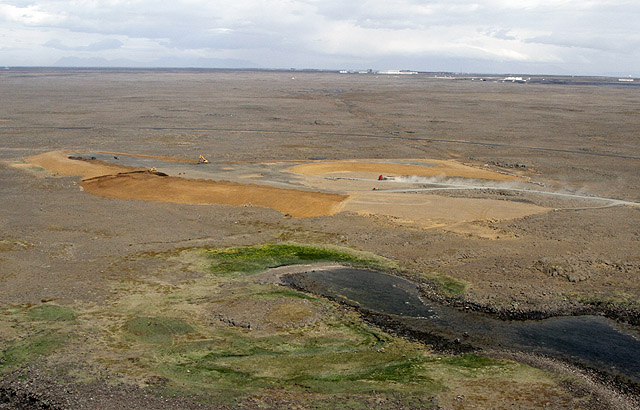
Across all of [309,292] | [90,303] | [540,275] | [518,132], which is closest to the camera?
[90,303]

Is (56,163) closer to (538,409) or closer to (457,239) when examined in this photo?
(457,239)

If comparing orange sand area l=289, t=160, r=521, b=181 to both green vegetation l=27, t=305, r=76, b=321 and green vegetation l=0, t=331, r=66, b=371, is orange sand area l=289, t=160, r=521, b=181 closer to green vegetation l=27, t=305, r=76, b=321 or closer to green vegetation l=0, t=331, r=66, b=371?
green vegetation l=27, t=305, r=76, b=321

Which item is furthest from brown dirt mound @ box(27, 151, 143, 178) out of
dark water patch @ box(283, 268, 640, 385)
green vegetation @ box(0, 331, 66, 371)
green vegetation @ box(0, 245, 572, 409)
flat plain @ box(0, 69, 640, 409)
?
green vegetation @ box(0, 331, 66, 371)

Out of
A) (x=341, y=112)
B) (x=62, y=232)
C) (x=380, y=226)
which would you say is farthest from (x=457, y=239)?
(x=341, y=112)

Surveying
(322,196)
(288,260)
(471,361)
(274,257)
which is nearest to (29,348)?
(274,257)

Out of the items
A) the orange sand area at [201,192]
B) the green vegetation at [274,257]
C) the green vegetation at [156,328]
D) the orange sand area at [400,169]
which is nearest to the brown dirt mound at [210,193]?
the orange sand area at [201,192]
